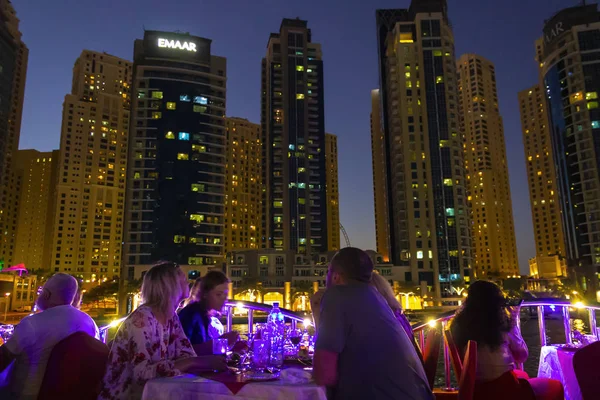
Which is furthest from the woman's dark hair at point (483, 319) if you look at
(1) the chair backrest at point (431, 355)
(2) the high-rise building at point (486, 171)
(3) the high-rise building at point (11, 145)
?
(2) the high-rise building at point (486, 171)

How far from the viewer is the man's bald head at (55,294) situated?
4344 millimetres

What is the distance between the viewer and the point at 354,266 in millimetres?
3197

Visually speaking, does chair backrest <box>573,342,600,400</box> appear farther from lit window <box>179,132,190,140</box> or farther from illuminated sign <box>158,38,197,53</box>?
illuminated sign <box>158,38,197,53</box>

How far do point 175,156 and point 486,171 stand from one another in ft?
358

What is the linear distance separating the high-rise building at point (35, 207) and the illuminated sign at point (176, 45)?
65872mm

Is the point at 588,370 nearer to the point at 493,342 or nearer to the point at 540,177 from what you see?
the point at 493,342

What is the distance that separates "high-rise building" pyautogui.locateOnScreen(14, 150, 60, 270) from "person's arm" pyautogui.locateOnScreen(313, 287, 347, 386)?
136120 mm

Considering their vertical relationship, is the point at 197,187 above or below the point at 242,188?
below

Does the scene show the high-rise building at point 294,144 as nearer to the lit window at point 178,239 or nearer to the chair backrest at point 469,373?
the lit window at point 178,239

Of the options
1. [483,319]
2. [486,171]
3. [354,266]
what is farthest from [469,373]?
[486,171]

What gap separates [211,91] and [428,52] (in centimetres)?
4508

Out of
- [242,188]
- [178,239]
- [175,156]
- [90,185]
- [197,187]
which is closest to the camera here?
[178,239]

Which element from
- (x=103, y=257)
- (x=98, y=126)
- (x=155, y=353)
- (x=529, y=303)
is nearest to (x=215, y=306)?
(x=155, y=353)

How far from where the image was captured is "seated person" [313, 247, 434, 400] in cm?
281
